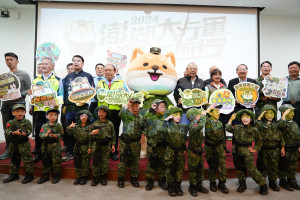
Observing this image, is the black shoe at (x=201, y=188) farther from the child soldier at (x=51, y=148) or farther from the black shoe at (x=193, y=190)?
the child soldier at (x=51, y=148)

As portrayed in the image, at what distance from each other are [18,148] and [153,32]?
3.93m

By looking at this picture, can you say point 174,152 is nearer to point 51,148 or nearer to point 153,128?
point 153,128

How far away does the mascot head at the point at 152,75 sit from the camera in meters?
3.15

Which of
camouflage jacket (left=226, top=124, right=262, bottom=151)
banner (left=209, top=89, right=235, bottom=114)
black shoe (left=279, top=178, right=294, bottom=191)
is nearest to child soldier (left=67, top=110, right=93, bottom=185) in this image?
banner (left=209, top=89, right=235, bottom=114)

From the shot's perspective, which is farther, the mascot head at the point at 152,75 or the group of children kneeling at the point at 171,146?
the mascot head at the point at 152,75

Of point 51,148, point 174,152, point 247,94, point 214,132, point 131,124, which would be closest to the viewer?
point 174,152

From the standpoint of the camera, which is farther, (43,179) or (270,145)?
(43,179)

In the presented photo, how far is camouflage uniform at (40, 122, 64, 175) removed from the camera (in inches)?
115

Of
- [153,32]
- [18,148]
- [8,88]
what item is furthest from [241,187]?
[153,32]

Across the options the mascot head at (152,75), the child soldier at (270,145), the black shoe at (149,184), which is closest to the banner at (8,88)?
the mascot head at (152,75)

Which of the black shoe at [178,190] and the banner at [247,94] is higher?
the banner at [247,94]

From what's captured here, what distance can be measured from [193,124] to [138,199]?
1.10 meters

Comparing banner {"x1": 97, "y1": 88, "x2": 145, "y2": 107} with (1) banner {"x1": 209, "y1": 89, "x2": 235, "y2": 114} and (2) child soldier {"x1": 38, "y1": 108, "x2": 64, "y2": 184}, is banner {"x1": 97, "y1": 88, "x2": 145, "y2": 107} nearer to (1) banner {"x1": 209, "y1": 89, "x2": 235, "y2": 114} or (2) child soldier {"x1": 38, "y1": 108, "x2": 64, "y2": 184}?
(2) child soldier {"x1": 38, "y1": 108, "x2": 64, "y2": 184}

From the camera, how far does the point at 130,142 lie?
2.82m
